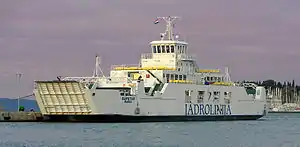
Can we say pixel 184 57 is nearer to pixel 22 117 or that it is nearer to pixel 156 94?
pixel 156 94

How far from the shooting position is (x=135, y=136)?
4481cm

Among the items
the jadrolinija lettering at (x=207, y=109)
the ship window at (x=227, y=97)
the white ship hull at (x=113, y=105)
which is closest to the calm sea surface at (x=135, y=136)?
the white ship hull at (x=113, y=105)

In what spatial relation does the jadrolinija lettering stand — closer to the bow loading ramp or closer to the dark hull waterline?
the dark hull waterline

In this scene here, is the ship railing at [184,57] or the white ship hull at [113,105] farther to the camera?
the ship railing at [184,57]

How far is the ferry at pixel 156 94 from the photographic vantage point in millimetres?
54969

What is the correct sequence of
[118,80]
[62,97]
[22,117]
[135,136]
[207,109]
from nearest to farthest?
[135,136] < [62,97] < [118,80] < [22,117] < [207,109]

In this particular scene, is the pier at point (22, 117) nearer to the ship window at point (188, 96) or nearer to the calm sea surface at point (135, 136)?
the calm sea surface at point (135, 136)

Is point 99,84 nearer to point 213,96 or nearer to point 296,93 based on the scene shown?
point 213,96

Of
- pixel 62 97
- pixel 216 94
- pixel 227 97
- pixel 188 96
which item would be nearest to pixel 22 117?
pixel 62 97

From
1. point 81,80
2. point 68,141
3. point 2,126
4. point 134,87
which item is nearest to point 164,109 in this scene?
point 134,87

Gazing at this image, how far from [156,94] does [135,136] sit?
1403 cm

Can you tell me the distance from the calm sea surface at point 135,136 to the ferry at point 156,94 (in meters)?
1.74

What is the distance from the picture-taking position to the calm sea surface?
40488 millimetres

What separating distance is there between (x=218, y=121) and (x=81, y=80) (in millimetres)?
16004
